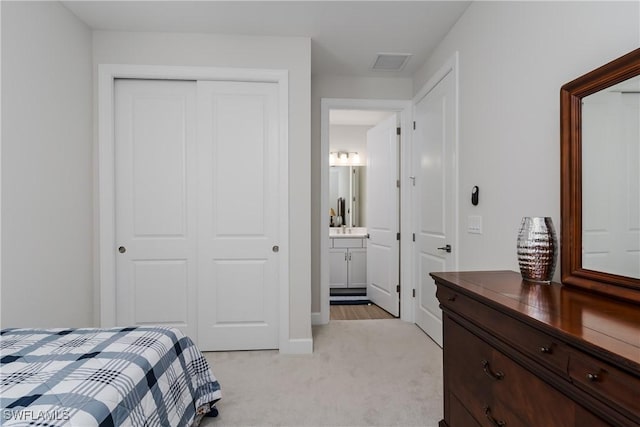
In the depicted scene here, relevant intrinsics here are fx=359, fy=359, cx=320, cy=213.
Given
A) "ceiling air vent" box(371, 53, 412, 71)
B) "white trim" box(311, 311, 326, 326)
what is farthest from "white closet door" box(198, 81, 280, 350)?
"ceiling air vent" box(371, 53, 412, 71)

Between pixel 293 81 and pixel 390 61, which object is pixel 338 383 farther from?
pixel 390 61

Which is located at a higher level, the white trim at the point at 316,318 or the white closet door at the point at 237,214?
the white closet door at the point at 237,214

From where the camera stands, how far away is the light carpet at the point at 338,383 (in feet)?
6.48

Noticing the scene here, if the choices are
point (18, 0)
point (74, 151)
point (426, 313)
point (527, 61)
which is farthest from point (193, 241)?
point (527, 61)

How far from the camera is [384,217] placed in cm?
411

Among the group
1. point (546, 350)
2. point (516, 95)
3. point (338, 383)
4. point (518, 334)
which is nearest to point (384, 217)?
point (338, 383)

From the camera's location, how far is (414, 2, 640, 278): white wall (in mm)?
1479

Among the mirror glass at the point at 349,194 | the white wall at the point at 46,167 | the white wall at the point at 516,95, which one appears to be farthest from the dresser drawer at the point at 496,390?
the mirror glass at the point at 349,194

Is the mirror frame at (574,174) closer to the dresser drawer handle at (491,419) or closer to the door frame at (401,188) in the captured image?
the dresser drawer handle at (491,419)

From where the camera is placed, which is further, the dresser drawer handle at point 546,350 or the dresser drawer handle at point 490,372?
the dresser drawer handle at point 490,372

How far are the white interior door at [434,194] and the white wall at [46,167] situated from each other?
2.79m

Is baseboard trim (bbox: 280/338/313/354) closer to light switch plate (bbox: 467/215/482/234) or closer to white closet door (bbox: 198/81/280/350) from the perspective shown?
white closet door (bbox: 198/81/280/350)

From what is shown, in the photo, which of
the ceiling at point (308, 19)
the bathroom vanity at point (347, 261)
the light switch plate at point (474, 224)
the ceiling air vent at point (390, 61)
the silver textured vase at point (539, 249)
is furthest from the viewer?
the bathroom vanity at point (347, 261)

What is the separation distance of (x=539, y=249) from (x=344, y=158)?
14.3ft
